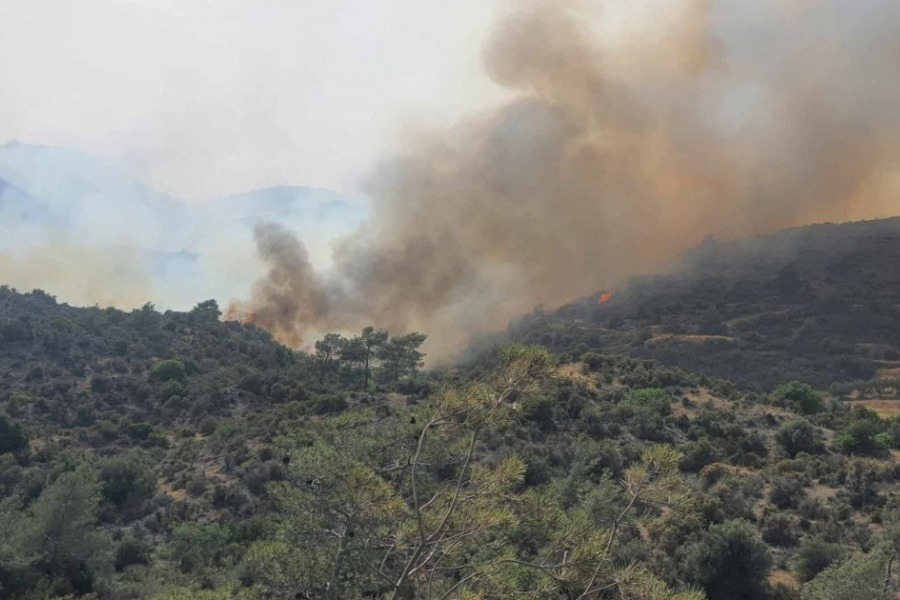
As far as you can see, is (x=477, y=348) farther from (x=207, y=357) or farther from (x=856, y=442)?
(x=856, y=442)

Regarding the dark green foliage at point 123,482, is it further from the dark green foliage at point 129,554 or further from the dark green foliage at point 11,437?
the dark green foliage at point 11,437

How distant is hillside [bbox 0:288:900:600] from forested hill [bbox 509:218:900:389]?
2163 centimetres

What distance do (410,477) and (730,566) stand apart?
16601 mm

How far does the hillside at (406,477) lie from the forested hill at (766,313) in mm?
21631

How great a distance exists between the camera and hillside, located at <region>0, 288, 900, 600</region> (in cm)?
905

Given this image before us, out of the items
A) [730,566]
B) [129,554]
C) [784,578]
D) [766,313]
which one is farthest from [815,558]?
[766,313]

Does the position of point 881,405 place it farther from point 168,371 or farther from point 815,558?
point 168,371

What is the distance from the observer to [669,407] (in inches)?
1795

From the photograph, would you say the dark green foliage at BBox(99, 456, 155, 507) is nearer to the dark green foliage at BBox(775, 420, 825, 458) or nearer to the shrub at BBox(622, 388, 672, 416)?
the shrub at BBox(622, 388, 672, 416)

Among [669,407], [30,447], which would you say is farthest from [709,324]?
[30,447]

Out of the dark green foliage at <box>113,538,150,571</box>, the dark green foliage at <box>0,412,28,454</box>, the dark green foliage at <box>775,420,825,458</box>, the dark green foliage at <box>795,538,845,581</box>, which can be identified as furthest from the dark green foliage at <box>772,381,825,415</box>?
the dark green foliage at <box>0,412,28,454</box>

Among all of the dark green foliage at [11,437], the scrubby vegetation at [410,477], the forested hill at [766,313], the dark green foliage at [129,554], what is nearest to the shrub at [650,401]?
the scrubby vegetation at [410,477]

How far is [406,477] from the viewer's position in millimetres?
11789

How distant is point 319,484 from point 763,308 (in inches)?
4526
